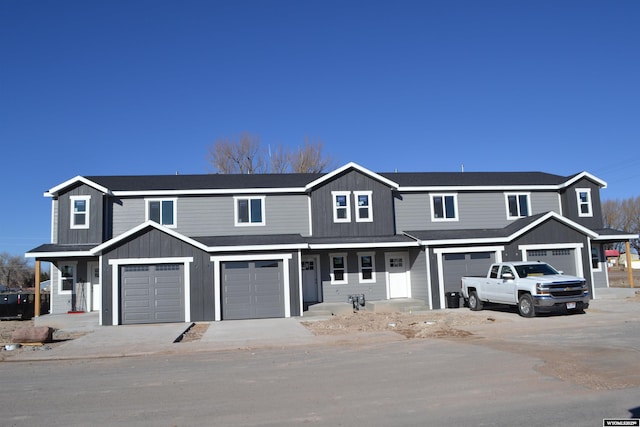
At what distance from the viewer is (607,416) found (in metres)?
6.59

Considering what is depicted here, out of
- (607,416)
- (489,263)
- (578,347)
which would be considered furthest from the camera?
(489,263)

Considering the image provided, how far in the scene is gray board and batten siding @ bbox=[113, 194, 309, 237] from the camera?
25500mm

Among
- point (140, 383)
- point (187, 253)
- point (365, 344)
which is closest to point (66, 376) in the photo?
point (140, 383)

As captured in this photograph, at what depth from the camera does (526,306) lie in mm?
18609

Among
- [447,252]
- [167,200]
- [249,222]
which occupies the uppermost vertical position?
[167,200]

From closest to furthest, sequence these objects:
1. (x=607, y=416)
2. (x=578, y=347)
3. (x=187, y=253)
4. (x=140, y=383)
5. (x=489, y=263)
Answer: (x=607, y=416)
(x=140, y=383)
(x=578, y=347)
(x=187, y=253)
(x=489, y=263)

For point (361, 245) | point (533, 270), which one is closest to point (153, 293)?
point (361, 245)

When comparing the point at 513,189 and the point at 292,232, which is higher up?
the point at 513,189

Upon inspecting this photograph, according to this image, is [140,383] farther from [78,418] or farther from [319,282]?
[319,282]

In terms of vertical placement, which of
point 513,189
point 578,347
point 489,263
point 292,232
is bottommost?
point 578,347

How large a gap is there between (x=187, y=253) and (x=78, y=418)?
14.5 m

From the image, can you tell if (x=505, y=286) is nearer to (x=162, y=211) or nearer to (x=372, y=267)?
(x=372, y=267)

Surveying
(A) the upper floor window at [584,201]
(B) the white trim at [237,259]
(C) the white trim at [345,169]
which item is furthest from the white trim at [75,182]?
(A) the upper floor window at [584,201]

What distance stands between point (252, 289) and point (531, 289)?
11.0 m
